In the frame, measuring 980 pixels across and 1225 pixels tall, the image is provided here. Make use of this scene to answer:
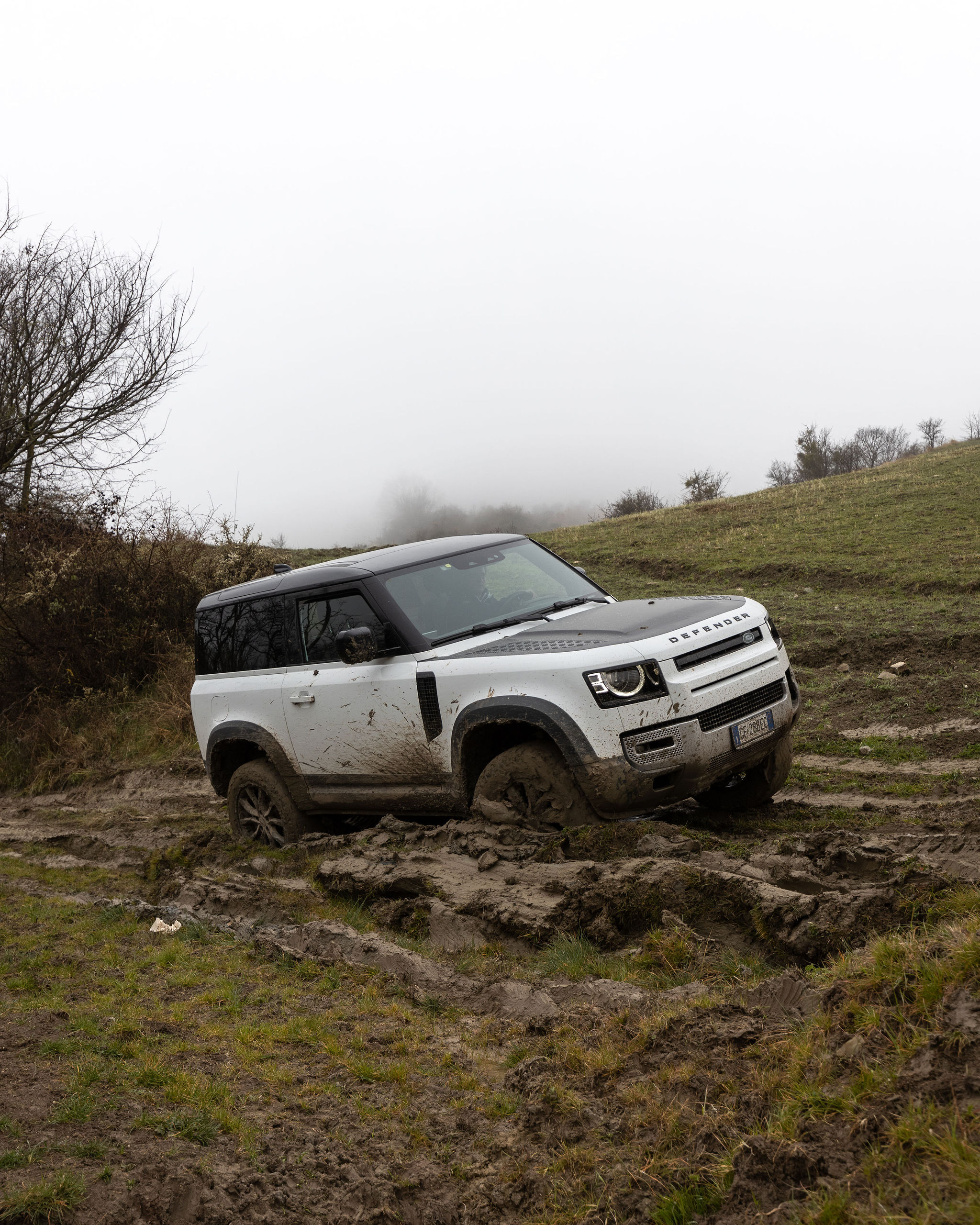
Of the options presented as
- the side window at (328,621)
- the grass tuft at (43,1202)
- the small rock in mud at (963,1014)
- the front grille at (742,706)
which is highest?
the side window at (328,621)

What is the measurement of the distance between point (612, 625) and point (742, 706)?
0.89m

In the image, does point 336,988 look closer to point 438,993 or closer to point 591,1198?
point 438,993

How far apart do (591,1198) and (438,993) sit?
180 centimetres

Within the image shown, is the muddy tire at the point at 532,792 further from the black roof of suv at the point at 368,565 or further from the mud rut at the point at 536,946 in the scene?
the black roof of suv at the point at 368,565

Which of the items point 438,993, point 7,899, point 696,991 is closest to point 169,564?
point 7,899

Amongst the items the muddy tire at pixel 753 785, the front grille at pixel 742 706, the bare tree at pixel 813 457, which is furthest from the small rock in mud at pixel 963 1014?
the bare tree at pixel 813 457

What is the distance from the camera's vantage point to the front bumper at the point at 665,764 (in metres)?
5.17

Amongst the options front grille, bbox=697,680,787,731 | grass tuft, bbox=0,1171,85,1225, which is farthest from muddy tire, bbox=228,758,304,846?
grass tuft, bbox=0,1171,85,1225

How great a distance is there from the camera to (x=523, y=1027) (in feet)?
12.7

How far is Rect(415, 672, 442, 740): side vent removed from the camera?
19.3 feet

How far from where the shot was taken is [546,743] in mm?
5488

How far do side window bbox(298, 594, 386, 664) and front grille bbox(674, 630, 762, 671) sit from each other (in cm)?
200

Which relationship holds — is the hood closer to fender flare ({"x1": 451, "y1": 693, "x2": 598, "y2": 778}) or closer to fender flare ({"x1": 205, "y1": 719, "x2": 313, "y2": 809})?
fender flare ({"x1": 451, "y1": 693, "x2": 598, "y2": 778})

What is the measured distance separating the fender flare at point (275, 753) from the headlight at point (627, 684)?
2.68m
